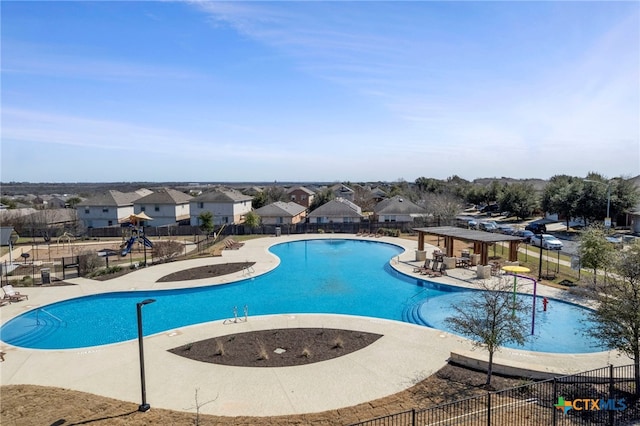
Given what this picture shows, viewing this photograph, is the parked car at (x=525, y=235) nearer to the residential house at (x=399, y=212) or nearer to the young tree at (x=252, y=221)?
the residential house at (x=399, y=212)

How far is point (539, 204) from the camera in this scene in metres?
54.9

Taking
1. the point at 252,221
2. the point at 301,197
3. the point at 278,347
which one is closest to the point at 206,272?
the point at 278,347

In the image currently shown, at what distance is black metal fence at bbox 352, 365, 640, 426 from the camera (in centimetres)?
917

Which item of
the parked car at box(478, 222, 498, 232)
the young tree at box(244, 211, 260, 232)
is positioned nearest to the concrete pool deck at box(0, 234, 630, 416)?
the young tree at box(244, 211, 260, 232)

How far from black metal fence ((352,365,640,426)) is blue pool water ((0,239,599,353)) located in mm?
4399

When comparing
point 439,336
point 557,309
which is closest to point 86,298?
point 439,336

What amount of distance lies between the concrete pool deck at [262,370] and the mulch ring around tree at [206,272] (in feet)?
30.3

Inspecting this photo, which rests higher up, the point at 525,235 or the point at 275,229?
the point at 525,235

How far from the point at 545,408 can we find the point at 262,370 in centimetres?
801

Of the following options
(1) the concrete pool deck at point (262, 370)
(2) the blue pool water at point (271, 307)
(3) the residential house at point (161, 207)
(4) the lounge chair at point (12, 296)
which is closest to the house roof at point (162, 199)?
(3) the residential house at point (161, 207)

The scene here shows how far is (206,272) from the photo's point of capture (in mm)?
26594

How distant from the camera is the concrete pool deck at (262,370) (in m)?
10.6

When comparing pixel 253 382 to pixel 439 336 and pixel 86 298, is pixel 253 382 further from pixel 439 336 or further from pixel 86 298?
pixel 86 298

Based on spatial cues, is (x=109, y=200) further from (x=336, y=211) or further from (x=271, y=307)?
(x=271, y=307)
